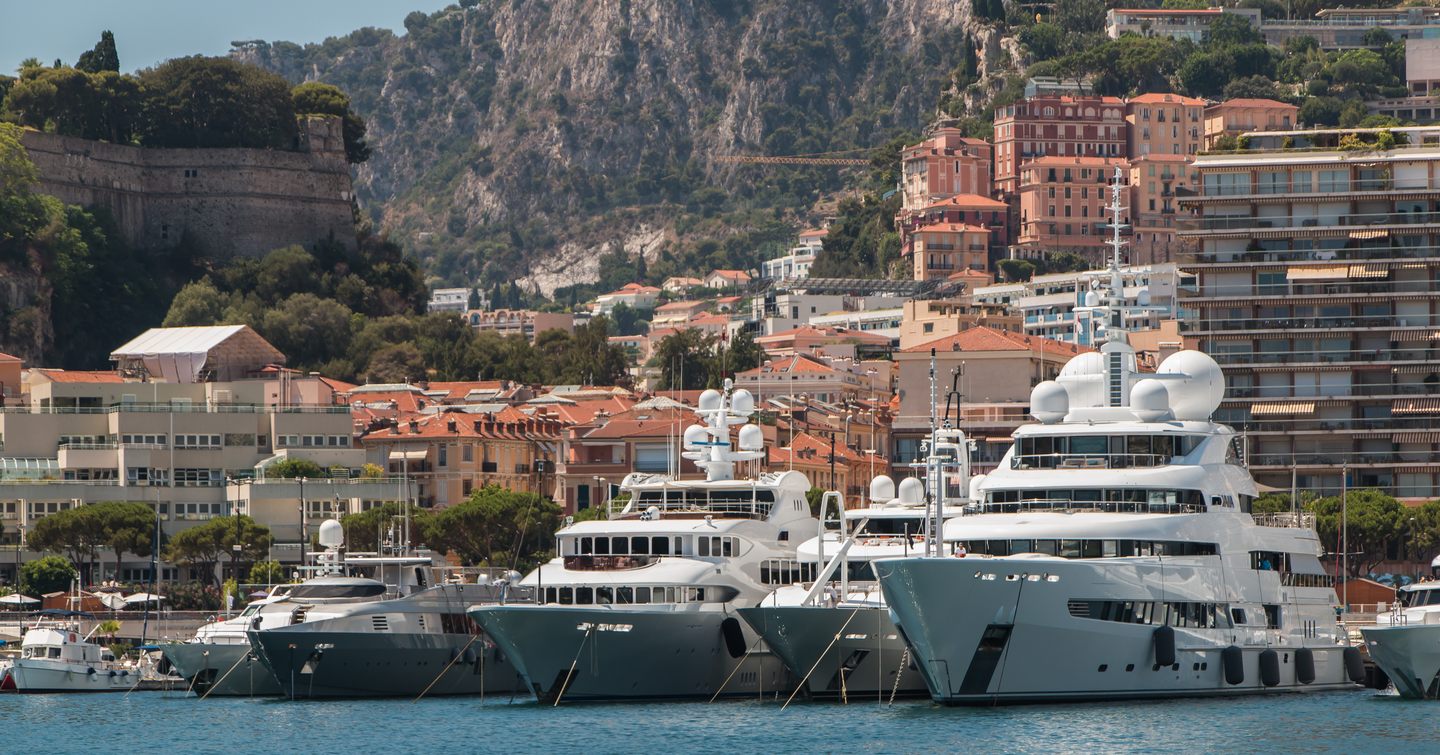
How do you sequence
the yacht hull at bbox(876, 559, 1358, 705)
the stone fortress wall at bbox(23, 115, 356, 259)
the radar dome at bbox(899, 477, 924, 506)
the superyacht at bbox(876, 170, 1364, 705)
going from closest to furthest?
the yacht hull at bbox(876, 559, 1358, 705) < the superyacht at bbox(876, 170, 1364, 705) < the radar dome at bbox(899, 477, 924, 506) < the stone fortress wall at bbox(23, 115, 356, 259)

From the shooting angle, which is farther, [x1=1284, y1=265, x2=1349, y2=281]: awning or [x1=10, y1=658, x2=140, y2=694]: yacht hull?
[x1=1284, y1=265, x2=1349, y2=281]: awning

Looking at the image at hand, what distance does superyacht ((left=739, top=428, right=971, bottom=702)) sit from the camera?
245ft

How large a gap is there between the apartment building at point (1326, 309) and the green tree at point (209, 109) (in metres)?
81.0

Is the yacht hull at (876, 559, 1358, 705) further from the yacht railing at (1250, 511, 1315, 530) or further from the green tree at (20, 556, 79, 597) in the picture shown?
the green tree at (20, 556, 79, 597)

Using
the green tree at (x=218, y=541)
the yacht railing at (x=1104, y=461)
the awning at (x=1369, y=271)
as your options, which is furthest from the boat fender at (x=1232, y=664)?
the green tree at (x=218, y=541)

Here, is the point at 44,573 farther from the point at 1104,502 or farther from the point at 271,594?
the point at 1104,502

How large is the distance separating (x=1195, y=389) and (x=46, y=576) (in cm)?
5245

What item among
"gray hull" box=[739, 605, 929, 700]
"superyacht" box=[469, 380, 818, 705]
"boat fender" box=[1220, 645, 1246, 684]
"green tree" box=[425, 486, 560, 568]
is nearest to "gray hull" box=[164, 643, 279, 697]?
"superyacht" box=[469, 380, 818, 705]

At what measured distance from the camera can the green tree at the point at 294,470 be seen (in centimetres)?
11850

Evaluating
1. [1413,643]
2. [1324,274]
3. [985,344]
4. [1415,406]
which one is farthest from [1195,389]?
[985,344]

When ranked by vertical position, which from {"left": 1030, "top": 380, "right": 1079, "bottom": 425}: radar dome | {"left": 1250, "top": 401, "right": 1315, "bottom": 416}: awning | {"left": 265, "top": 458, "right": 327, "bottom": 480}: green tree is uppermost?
{"left": 1030, "top": 380, "right": 1079, "bottom": 425}: radar dome

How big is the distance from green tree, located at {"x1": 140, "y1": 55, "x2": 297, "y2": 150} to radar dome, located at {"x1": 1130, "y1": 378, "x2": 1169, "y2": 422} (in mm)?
113579

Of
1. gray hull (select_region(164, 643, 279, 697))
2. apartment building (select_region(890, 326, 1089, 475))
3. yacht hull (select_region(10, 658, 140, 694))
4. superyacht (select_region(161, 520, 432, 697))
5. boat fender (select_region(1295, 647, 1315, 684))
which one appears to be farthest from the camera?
apartment building (select_region(890, 326, 1089, 475))

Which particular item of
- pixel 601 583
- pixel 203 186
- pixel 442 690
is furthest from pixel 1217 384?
pixel 203 186
